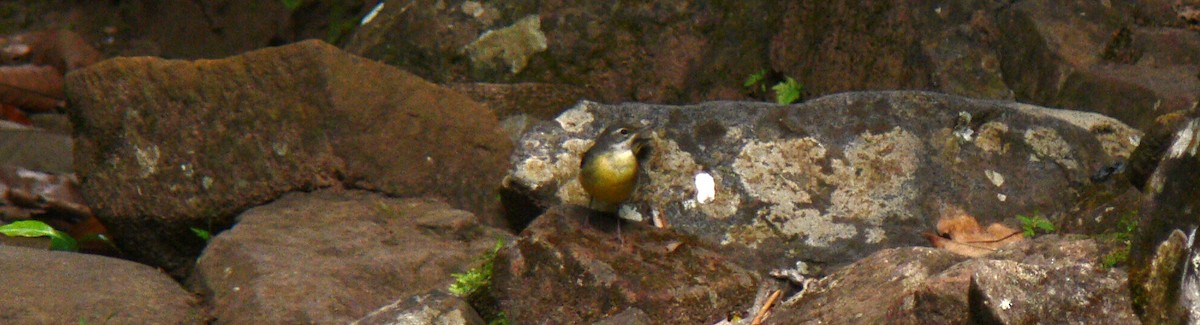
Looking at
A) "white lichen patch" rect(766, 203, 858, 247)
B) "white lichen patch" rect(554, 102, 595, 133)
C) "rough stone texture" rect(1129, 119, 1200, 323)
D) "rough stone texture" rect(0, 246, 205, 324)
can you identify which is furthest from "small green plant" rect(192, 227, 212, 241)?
"rough stone texture" rect(1129, 119, 1200, 323)

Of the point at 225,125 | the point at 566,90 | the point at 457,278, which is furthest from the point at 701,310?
the point at 566,90

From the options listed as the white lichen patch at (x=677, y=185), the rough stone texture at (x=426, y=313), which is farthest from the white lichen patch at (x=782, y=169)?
the rough stone texture at (x=426, y=313)

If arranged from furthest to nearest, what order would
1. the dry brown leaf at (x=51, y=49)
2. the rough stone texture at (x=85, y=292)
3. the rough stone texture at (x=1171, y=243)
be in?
1. the dry brown leaf at (x=51, y=49)
2. the rough stone texture at (x=85, y=292)
3. the rough stone texture at (x=1171, y=243)

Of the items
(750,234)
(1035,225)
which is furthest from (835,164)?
(1035,225)

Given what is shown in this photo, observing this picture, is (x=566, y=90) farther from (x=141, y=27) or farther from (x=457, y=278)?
(x=141, y=27)

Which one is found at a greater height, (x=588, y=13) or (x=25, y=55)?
(x=588, y=13)

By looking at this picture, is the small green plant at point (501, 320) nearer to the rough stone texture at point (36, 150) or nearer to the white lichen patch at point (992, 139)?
the white lichen patch at point (992, 139)

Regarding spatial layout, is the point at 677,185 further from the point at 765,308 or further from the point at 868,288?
the point at 868,288
